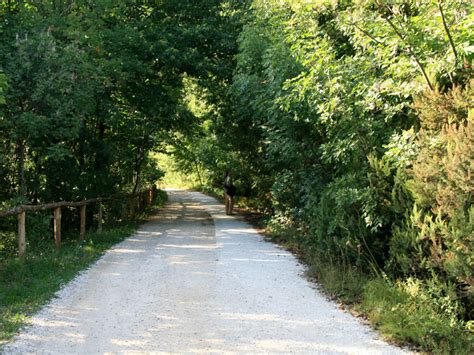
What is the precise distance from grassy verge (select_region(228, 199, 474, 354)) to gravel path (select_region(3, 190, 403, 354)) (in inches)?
9.8

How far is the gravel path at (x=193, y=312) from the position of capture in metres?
4.80

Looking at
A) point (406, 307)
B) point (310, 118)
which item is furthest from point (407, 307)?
point (310, 118)

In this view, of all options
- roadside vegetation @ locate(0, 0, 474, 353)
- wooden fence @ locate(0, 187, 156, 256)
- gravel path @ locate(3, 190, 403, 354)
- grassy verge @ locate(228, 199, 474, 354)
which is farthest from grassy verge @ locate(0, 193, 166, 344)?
grassy verge @ locate(228, 199, 474, 354)

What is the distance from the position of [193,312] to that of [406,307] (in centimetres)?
262

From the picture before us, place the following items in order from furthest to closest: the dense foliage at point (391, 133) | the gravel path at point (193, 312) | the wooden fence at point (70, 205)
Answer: the wooden fence at point (70, 205) → the dense foliage at point (391, 133) → the gravel path at point (193, 312)

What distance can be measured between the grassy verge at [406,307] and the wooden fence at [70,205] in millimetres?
5478

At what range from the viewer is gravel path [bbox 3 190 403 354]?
4801mm

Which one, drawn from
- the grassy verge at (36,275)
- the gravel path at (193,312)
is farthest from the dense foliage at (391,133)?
the grassy verge at (36,275)

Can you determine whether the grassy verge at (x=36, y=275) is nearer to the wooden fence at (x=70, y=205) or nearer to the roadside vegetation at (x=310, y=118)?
the wooden fence at (x=70, y=205)

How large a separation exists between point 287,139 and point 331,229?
131 inches

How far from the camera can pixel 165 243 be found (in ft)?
38.5

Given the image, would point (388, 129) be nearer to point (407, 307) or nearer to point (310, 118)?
point (310, 118)

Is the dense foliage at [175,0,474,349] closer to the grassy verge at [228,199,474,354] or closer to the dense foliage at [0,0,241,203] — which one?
the grassy verge at [228,199,474,354]

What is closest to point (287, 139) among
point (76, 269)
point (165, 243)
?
point (165, 243)
